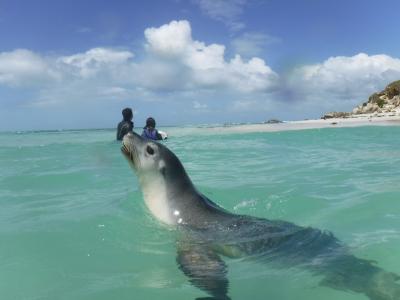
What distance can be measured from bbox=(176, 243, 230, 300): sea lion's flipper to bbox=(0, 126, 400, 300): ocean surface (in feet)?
0.28

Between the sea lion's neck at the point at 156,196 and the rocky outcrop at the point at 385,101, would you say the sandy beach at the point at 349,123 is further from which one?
the sea lion's neck at the point at 156,196

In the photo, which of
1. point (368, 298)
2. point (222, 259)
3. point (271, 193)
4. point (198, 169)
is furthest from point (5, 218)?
point (198, 169)

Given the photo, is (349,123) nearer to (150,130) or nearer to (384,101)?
(384,101)

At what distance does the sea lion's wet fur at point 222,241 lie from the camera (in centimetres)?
383

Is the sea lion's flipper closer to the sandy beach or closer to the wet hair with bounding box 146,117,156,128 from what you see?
the wet hair with bounding box 146,117,156,128

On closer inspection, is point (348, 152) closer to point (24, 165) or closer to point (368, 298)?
point (24, 165)

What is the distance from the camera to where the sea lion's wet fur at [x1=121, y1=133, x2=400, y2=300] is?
3.83 metres

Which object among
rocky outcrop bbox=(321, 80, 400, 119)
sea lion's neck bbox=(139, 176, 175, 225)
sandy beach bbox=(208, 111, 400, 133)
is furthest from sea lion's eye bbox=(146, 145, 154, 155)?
rocky outcrop bbox=(321, 80, 400, 119)

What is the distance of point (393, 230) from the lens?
17.7 feet

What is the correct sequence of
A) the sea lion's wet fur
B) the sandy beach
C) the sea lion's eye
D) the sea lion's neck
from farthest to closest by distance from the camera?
the sandy beach < the sea lion's eye < the sea lion's neck < the sea lion's wet fur

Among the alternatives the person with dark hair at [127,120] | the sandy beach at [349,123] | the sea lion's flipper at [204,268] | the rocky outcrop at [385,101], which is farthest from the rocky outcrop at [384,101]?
the sea lion's flipper at [204,268]

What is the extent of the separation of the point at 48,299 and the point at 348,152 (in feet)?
40.6

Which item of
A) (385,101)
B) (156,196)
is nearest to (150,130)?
(156,196)

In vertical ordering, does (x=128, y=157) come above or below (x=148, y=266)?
above
